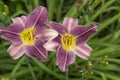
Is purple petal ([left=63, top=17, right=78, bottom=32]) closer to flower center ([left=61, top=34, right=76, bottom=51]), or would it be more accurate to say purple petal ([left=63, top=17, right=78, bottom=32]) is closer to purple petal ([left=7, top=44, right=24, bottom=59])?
flower center ([left=61, top=34, right=76, bottom=51])

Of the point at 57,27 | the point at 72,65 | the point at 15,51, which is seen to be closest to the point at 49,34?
the point at 57,27

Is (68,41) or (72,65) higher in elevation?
(68,41)

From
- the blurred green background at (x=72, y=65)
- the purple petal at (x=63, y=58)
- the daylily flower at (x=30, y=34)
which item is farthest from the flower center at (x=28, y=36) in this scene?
the blurred green background at (x=72, y=65)

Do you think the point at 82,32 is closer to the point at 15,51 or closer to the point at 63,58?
the point at 63,58

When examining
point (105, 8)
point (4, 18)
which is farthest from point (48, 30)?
point (105, 8)

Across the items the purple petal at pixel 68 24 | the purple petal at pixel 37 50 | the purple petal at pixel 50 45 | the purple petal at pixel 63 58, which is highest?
the purple petal at pixel 68 24

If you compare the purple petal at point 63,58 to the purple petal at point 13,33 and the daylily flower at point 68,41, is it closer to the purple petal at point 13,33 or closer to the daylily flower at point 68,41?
the daylily flower at point 68,41

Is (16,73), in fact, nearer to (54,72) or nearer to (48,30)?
(54,72)
